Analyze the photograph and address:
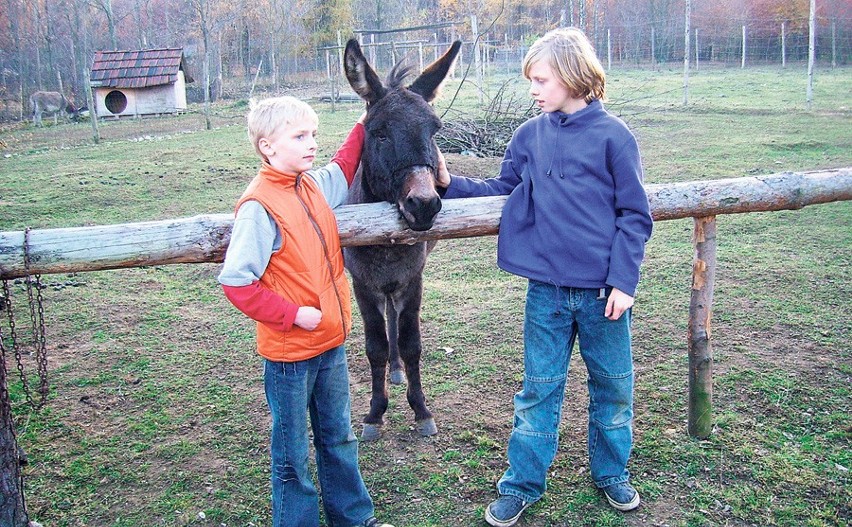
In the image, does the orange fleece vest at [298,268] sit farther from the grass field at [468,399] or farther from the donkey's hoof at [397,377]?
the donkey's hoof at [397,377]

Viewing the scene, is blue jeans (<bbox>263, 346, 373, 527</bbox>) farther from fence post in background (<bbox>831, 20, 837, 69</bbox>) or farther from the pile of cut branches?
fence post in background (<bbox>831, 20, 837, 69</bbox>)

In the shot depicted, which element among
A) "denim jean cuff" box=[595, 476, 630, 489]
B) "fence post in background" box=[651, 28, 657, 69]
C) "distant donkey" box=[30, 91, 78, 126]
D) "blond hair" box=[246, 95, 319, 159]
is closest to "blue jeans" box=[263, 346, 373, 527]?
"blond hair" box=[246, 95, 319, 159]

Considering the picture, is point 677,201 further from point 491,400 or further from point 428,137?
point 491,400

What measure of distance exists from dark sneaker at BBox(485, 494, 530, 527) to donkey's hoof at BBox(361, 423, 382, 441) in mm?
1040

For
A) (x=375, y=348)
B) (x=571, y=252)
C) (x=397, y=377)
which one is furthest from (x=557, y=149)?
(x=397, y=377)

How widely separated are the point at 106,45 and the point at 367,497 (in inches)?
1756

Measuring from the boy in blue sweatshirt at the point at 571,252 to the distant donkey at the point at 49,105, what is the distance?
27.0 metres

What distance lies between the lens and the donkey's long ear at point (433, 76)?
3508 mm

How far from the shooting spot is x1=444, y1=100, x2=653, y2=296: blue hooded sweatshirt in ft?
8.66

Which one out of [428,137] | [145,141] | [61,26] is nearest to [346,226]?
[428,137]

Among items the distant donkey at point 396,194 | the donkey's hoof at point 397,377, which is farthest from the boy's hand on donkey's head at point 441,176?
the donkey's hoof at point 397,377

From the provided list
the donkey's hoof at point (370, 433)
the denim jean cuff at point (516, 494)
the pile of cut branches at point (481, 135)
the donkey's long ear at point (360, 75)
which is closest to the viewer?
the denim jean cuff at point (516, 494)

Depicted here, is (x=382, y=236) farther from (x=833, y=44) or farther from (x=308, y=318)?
(x=833, y=44)

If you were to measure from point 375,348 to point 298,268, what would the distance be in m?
1.57
